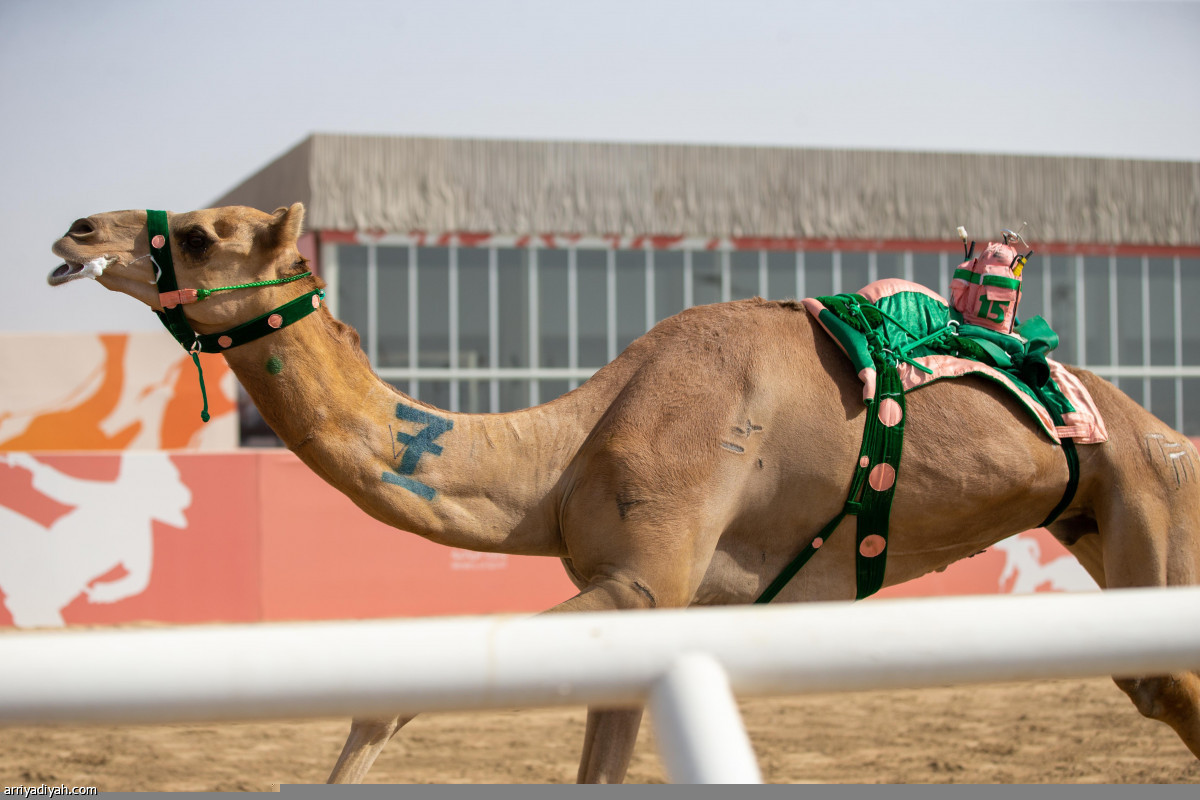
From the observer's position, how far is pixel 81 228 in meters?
3.21

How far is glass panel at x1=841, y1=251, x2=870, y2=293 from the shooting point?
15.4 meters

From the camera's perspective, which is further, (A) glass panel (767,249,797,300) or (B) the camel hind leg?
(A) glass panel (767,249,797,300)

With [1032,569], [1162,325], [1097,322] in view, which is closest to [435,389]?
[1032,569]

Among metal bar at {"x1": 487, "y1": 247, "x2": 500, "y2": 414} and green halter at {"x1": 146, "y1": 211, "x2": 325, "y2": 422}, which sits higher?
metal bar at {"x1": 487, "y1": 247, "x2": 500, "y2": 414}

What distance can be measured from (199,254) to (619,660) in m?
2.67

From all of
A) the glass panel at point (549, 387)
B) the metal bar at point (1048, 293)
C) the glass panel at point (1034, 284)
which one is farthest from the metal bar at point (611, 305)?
the metal bar at point (1048, 293)

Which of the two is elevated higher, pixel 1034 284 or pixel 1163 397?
pixel 1034 284

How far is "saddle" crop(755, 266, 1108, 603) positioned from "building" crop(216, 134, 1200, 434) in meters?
10.5

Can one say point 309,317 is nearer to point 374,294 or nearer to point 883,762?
point 883,762

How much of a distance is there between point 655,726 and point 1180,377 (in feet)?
56.2

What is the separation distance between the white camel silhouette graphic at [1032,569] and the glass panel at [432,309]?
746cm

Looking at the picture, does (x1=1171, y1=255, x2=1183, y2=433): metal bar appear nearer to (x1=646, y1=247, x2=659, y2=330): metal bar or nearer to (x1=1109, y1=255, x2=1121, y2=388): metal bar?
(x1=1109, y1=255, x2=1121, y2=388): metal bar

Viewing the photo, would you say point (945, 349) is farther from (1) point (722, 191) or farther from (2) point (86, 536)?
(1) point (722, 191)

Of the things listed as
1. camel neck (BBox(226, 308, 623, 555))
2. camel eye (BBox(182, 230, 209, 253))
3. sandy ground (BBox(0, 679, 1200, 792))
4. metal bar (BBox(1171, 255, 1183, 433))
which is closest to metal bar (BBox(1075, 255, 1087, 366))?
metal bar (BBox(1171, 255, 1183, 433))
